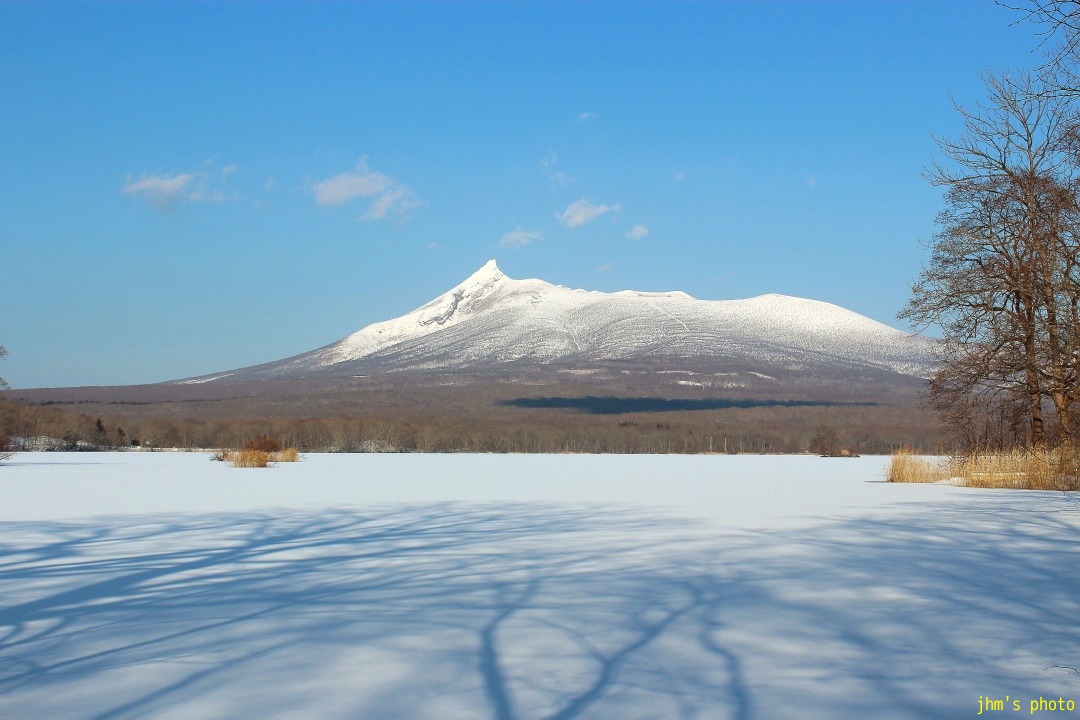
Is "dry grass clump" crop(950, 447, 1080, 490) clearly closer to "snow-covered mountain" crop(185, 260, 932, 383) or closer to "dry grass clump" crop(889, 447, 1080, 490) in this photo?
"dry grass clump" crop(889, 447, 1080, 490)

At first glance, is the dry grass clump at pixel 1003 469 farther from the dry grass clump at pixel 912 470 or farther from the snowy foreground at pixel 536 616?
the snowy foreground at pixel 536 616

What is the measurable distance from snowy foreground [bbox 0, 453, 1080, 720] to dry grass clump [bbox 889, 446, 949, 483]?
779 cm

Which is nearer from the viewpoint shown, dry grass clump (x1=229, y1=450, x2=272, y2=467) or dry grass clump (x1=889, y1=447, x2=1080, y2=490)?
dry grass clump (x1=889, y1=447, x2=1080, y2=490)

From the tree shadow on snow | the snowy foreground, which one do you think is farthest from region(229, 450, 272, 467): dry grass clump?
the tree shadow on snow

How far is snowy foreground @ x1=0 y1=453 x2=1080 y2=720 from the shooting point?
3.45 metres

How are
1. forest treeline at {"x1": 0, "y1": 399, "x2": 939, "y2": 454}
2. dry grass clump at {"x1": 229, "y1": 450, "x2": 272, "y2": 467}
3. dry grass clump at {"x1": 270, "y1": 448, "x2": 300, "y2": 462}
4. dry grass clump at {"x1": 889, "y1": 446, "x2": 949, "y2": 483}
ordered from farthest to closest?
forest treeline at {"x1": 0, "y1": 399, "x2": 939, "y2": 454}, dry grass clump at {"x1": 270, "y1": 448, "x2": 300, "y2": 462}, dry grass clump at {"x1": 229, "y1": 450, "x2": 272, "y2": 467}, dry grass clump at {"x1": 889, "y1": 446, "x2": 949, "y2": 483}

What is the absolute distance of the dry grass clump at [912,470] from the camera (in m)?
17.7

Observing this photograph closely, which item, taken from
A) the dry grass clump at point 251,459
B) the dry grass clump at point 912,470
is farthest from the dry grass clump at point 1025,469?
the dry grass clump at point 251,459

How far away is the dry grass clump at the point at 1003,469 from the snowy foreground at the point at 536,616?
15.2 feet

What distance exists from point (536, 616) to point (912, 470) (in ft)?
48.8

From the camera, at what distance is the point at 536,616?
480 centimetres

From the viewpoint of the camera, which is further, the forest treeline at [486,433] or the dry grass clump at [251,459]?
the forest treeline at [486,433]

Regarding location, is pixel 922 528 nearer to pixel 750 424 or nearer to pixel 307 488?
pixel 307 488

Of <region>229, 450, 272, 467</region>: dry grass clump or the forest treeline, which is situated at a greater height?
the forest treeline
